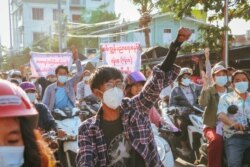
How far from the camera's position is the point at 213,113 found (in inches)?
225

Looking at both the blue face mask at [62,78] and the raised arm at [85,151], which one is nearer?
the raised arm at [85,151]

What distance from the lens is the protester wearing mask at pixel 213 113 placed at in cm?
552

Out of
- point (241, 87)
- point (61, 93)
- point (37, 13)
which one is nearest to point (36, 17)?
point (37, 13)

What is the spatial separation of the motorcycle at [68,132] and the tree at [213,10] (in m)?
5.73

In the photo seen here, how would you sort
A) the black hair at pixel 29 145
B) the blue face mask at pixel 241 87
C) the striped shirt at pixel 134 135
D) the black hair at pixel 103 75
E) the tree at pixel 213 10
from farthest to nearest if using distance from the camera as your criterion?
the tree at pixel 213 10 < the blue face mask at pixel 241 87 < the black hair at pixel 103 75 < the striped shirt at pixel 134 135 < the black hair at pixel 29 145

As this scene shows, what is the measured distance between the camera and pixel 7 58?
5009 centimetres

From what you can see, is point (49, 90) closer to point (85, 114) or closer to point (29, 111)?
point (85, 114)

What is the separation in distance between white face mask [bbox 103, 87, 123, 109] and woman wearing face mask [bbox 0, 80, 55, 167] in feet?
4.35

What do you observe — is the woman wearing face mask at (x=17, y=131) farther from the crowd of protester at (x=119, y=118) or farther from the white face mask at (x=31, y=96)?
the white face mask at (x=31, y=96)

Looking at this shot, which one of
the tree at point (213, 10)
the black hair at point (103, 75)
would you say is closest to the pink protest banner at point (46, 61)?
the tree at point (213, 10)

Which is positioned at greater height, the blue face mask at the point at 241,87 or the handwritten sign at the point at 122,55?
the handwritten sign at the point at 122,55

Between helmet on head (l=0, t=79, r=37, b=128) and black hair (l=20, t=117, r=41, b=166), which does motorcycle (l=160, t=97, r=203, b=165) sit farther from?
helmet on head (l=0, t=79, r=37, b=128)

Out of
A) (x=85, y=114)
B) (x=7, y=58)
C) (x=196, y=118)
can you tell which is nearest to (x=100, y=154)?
(x=85, y=114)

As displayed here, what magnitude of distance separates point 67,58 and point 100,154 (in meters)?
11.4
